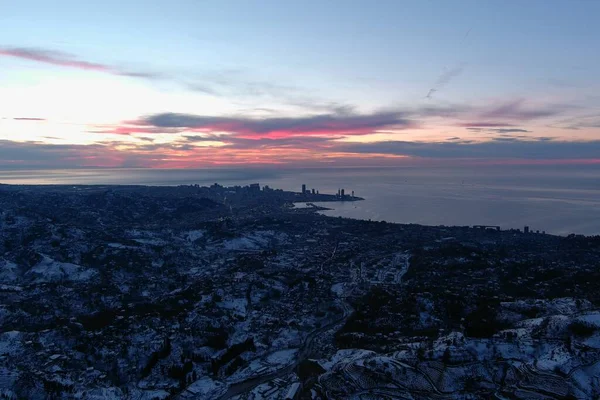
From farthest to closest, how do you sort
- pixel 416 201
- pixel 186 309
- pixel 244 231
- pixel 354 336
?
pixel 416 201, pixel 244 231, pixel 186 309, pixel 354 336

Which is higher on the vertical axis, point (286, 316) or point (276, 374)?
point (286, 316)

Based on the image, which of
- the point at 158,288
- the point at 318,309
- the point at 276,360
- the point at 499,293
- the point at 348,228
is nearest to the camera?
the point at 276,360

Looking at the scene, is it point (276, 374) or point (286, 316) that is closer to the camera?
point (276, 374)

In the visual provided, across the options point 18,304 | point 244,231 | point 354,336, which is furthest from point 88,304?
point 244,231

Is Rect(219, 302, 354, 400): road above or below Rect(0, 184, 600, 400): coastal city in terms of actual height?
below

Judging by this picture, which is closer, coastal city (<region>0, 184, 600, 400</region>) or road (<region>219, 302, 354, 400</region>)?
coastal city (<region>0, 184, 600, 400</region>)

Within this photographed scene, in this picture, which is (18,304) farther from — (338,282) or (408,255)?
(408,255)

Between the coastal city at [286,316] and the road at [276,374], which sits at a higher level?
the coastal city at [286,316]

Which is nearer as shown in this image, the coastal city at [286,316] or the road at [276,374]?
the coastal city at [286,316]
